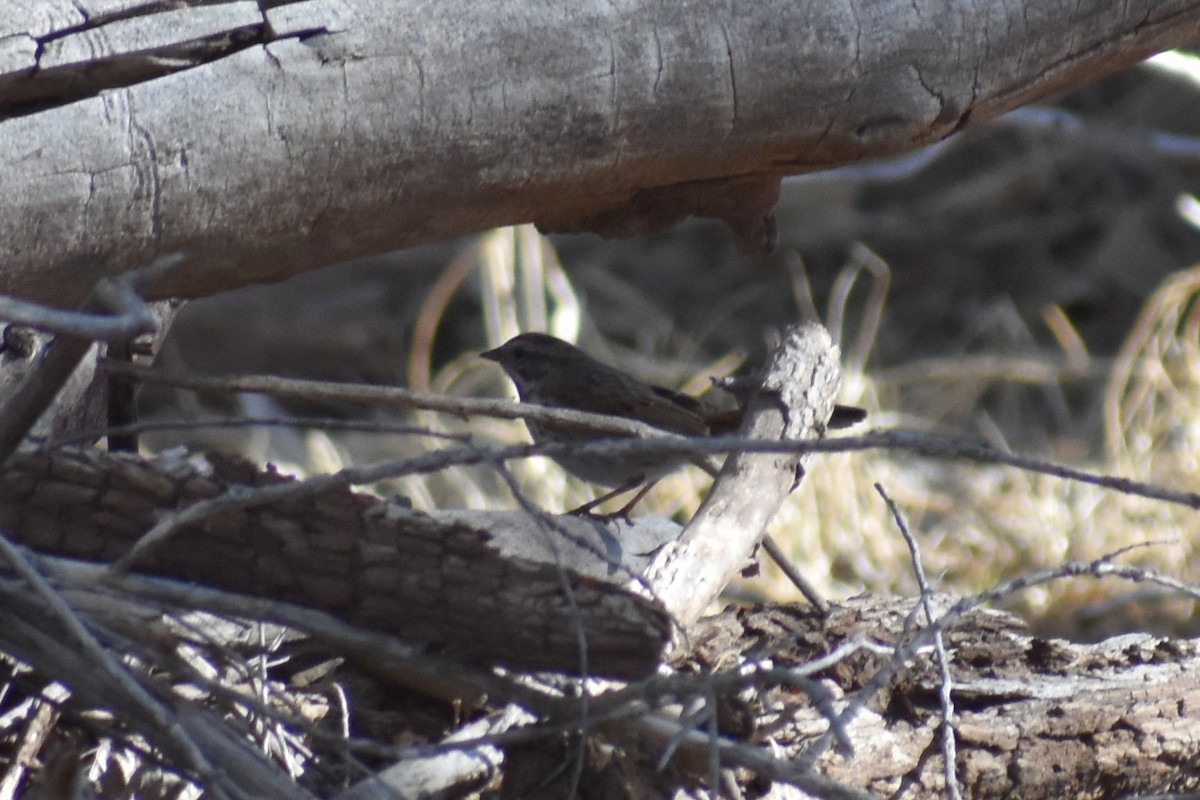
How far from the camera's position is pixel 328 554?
2348 millimetres

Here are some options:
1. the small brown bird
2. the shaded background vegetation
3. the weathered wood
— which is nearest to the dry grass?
the shaded background vegetation

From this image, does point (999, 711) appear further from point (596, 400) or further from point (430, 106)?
point (596, 400)

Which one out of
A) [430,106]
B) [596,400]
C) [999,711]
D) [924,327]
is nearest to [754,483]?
[999,711]

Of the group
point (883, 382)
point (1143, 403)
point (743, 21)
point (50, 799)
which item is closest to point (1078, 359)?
point (1143, 403)

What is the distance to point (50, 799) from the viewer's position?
7.50 feet

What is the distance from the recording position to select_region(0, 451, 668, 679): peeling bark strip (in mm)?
2309

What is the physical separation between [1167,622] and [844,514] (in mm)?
1330

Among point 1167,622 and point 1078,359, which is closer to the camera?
point 1167,622

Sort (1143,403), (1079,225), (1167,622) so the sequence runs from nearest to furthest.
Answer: (1167,622), (1143,403), (1079,225)

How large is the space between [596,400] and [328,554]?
244 cm

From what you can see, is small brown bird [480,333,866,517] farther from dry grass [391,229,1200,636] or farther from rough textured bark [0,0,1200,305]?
rough textured bark [0,0,1200,305]

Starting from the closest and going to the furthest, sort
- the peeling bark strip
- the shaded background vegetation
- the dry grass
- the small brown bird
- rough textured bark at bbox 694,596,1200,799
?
the peeling bark strip → rough textured bark at bbox 694,596,1200,799 → the small brown bird → the dry grass → the shaded background vegetation

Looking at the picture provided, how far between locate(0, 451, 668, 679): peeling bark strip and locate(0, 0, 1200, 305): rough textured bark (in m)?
0.48

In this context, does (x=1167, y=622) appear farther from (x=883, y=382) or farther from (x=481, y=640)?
(x=481, y=640)
